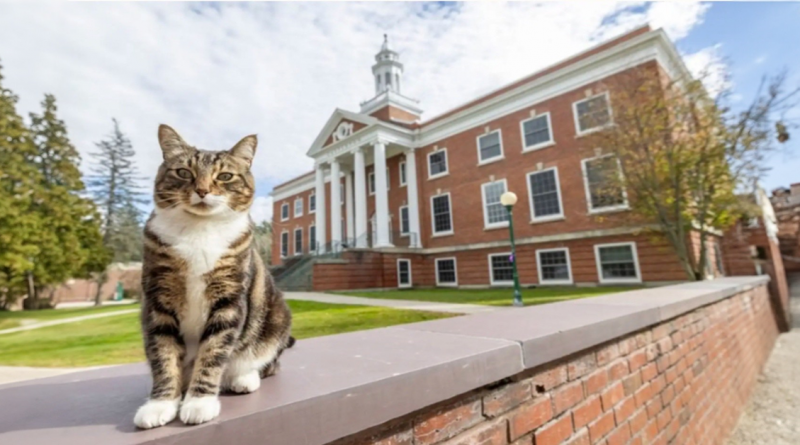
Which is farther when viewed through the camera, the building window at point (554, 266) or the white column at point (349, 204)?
the white column at point (349, 204)

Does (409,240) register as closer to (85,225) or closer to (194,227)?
(85,225)

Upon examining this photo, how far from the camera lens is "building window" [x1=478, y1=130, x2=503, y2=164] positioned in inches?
802

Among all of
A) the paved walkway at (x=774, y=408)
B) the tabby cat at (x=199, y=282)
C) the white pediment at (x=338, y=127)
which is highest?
the white pediment at (x=338, y=127)

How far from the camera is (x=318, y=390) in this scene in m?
1.11

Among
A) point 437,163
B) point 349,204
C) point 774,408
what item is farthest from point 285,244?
point 774,408

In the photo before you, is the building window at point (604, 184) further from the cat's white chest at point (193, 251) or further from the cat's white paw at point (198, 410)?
the cat's white paw at point (198, 410)

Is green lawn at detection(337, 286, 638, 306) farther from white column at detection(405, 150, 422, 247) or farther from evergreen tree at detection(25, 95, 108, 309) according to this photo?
evergreen tree at detection(25, 95, 108, 309)

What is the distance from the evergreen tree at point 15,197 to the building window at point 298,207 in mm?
19495

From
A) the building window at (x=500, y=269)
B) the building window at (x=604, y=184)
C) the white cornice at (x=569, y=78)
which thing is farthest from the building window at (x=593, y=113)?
the building window at (x=500, y=269)

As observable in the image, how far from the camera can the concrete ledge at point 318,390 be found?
0.91 m

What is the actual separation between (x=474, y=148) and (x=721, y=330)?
17.7 meters

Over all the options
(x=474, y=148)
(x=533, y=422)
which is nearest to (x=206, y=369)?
(x=533, y=422)

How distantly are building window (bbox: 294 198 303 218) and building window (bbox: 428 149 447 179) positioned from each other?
16.4m

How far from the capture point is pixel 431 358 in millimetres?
1465
